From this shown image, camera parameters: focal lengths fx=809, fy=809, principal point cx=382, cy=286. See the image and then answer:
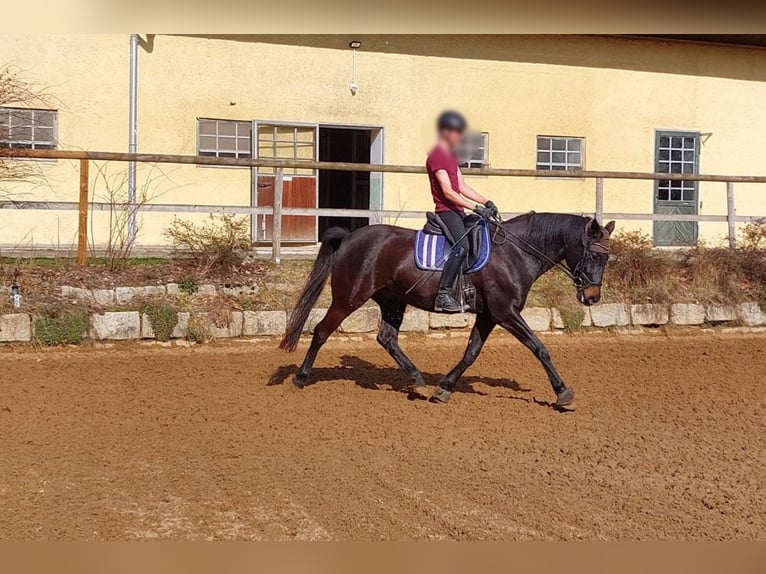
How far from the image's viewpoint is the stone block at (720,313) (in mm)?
12984

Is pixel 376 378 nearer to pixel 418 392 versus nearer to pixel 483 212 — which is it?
pixel 418 392

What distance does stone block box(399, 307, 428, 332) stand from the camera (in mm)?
11758

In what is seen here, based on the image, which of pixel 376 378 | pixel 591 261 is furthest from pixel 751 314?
pixel 376 378

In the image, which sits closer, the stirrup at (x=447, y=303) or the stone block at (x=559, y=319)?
the stirrup at (x=447, y=303)

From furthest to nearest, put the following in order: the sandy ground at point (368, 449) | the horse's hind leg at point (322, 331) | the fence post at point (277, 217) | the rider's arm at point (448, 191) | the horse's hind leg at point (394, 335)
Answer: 1. the fence post at point (277, 217)
2. the horse's hind leg at point (394, 335)
3. the horse's hind leg at point (322, 331)
4. the rider's arm at point (448, 191)
5. the sandy ground at point (368, 449)

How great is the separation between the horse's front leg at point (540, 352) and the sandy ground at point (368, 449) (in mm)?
187

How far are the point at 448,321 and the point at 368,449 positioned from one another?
5.67m

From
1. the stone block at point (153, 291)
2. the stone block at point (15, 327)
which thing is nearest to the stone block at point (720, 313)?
the stone block at point (153, 291)

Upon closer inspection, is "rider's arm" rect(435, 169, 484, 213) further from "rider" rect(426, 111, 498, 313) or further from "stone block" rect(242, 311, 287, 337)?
"stone block" rect(242, 311, 287, 337)

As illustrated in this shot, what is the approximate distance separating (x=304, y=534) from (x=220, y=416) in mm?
3006

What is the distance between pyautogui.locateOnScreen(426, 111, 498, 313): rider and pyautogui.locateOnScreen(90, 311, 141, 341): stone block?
15.2ft

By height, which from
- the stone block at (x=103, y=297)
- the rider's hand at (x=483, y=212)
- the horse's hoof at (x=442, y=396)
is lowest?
the horse's hoof at (x=442, y=396)

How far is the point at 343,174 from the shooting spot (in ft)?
→ 65.8

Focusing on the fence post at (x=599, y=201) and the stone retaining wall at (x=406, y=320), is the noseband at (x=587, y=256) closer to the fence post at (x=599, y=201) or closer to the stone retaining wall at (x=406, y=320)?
the stone retaining wall at (x=406, y=320)
